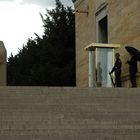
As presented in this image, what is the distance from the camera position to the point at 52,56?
5256 centimetres

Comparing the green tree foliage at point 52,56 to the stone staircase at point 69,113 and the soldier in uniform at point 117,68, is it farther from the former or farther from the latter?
the stone staircase at point 69,113

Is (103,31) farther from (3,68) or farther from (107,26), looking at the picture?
(3,68)

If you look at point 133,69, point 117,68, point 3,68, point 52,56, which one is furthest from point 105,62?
point 52,56

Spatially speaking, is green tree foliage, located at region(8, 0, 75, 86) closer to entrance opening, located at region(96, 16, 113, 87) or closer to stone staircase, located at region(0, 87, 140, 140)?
entrance opening, located at region(96, 16, 113, 87)

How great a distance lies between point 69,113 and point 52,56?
128 ft

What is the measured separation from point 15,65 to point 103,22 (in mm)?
26249

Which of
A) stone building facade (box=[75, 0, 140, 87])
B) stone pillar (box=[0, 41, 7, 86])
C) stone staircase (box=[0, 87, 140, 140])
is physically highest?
stone building facade (box=[75, 0, 140, 87])

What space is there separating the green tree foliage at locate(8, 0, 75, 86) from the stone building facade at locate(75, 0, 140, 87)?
33.7 ft

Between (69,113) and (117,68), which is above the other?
(117,68)

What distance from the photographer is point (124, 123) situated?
526 inches

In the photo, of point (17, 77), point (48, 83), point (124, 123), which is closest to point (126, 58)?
point (124, 123)

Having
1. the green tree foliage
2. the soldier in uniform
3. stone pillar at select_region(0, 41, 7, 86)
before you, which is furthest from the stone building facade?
the green tree foliage

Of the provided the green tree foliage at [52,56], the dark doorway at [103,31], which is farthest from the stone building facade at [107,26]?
the green tree foliage at [52,56]

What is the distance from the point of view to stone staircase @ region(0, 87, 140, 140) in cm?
1232
